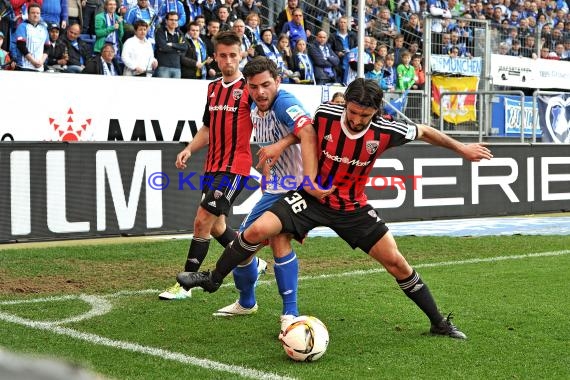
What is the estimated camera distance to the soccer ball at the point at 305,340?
4.79 metres

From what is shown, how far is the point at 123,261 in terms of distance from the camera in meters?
9.35

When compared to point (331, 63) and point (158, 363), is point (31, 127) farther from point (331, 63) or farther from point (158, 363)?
point (158, 363)

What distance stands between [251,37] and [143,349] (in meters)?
12.4

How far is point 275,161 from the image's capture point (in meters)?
5.60

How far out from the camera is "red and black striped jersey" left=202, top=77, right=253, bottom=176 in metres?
7.03

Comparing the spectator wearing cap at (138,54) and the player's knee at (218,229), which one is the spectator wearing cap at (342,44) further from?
the player's knee at (218,229)

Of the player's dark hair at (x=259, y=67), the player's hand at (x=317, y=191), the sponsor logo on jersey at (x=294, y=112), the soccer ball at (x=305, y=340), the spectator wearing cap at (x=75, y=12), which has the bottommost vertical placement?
the soccer ball at (x=305, y=340)

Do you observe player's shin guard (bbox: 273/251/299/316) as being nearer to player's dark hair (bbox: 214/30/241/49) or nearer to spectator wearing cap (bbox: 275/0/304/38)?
player's dark hair (bbox: 214/30/241/49)

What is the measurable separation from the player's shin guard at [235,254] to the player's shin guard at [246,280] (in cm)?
70

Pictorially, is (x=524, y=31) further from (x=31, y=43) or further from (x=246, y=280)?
(x=246, y=280)

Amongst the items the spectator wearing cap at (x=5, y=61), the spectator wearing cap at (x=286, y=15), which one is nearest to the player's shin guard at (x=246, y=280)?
the spectator wearing cap at (x=5, y=61)

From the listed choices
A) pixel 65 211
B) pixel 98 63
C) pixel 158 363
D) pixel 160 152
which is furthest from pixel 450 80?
pixel 158 363

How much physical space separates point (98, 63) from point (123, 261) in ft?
20.7

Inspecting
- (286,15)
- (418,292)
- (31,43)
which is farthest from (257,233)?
(286,15)
